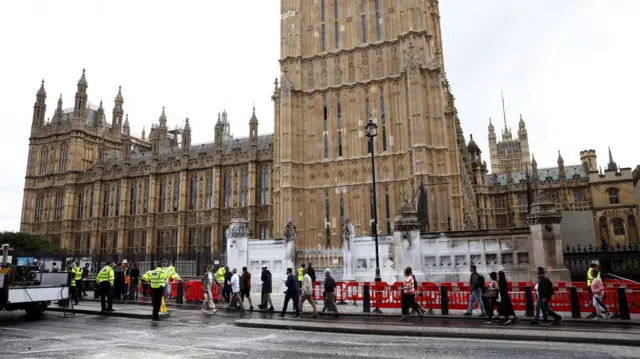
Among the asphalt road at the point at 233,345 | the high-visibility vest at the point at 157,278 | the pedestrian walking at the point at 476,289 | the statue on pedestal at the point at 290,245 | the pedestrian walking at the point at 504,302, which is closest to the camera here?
the asphalt road at the point at 233,345

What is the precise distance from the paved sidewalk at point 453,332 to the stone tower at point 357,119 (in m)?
→ 17.6

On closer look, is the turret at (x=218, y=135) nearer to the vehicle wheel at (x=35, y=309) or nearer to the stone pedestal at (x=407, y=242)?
the stone pedestal at (x=407, y=242)

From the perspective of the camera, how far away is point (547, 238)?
1477 centimetres

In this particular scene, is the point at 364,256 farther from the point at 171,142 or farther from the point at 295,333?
the point at 171,142

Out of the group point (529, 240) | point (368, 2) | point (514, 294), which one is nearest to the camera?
point (514, 294)

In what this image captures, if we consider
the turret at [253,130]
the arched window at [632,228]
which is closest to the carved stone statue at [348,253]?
the turret at [253,130]

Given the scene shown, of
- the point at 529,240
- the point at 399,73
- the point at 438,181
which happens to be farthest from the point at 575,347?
the point at 399,73

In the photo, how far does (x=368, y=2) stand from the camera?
31.6m

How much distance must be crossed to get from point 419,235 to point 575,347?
917 cm

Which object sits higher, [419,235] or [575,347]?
[419,235]

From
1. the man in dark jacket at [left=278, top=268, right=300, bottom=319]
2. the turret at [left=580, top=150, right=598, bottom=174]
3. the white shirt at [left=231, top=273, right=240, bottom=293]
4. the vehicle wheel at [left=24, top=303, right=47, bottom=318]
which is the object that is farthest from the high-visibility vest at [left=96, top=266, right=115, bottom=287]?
the turret at [left=580, top=150, right=598, bottom=174]

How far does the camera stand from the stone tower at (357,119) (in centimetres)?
2836

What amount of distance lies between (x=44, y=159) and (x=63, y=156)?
3.70 metres

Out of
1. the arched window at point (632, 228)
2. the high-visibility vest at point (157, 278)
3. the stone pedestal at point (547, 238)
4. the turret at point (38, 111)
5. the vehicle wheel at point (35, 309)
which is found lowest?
the vehicle wheel at point (35, 309)
